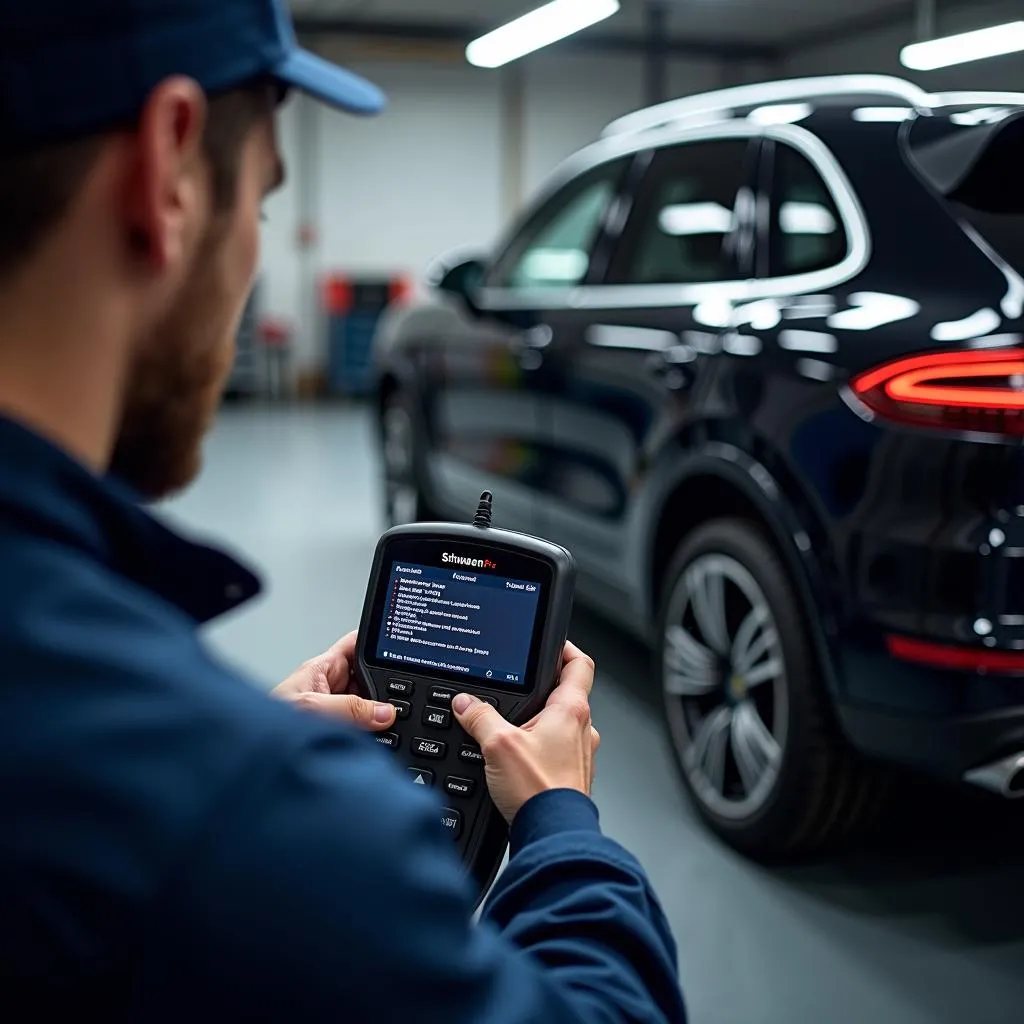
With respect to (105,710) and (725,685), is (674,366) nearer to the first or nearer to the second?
(725,685)

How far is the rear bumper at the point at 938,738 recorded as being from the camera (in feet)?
6.06

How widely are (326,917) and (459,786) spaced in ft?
1.57

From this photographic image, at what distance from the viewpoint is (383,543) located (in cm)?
111

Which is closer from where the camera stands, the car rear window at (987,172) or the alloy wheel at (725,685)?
the car rear window at (987,172)

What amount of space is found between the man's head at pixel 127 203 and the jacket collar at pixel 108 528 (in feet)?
0.11

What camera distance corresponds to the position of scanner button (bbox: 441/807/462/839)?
0.98 m

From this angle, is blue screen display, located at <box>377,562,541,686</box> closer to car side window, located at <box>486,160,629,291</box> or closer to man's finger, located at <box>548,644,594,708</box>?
man's finger, located at <box>548,644,594,708</box>

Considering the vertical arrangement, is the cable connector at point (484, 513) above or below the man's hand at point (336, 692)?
above

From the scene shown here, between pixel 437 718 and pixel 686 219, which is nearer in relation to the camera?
pixel 437 718

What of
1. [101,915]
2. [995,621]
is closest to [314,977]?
[101,915]

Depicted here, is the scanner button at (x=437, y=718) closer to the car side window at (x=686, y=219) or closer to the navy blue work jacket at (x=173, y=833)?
the navy blue work jacket at (x=173, y=833)

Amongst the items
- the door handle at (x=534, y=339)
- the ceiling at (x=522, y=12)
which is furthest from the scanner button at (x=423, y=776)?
the ceiling at (x=522, y=12)

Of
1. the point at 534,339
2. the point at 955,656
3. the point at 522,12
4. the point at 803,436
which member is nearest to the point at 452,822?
the point at 955,656

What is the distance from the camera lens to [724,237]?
2576 millimetres
